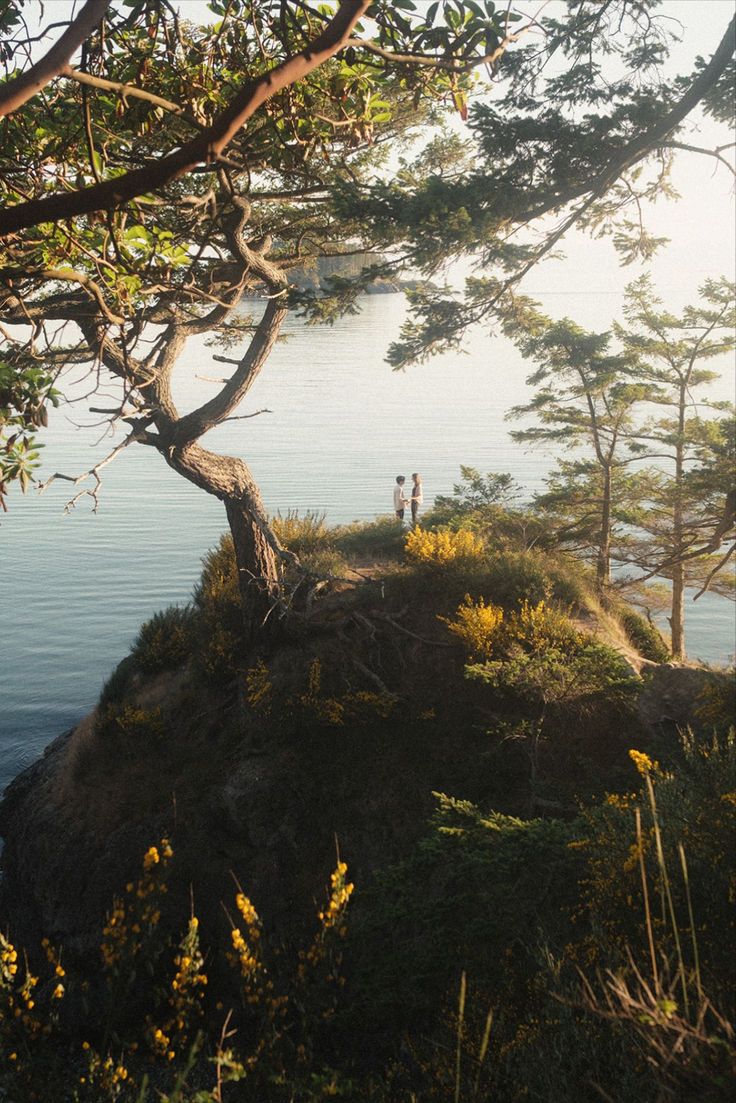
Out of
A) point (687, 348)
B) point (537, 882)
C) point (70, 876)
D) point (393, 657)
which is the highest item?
point (687, 348)

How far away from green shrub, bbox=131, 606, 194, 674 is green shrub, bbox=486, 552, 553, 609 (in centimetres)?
647

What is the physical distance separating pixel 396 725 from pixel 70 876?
19.5 feet

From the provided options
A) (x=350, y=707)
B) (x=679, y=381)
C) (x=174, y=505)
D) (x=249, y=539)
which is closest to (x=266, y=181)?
(x=249, y=539)

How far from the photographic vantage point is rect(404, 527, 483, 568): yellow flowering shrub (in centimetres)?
1466

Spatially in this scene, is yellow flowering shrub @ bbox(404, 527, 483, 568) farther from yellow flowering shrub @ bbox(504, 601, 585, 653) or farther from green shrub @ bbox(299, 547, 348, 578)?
yellow flowering shrub @ bbox(504, 601, 585, 653)

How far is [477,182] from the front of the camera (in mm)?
11266

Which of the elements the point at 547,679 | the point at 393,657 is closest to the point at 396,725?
the point at 393,657

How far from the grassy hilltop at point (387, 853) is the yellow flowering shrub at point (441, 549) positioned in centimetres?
6

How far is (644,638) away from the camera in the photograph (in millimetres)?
15719

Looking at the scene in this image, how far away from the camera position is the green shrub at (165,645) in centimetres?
1630

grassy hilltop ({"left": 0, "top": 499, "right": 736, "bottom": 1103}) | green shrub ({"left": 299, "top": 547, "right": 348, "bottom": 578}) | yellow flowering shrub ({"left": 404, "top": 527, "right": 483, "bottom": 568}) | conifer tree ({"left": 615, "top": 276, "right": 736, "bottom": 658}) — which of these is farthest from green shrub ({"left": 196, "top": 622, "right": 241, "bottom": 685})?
conifer tree ({"left": 615, "top": 276, "right": 736, "bottom": 658})

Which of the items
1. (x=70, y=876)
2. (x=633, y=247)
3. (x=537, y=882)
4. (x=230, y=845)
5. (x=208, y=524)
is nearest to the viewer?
(x=537, y=882)

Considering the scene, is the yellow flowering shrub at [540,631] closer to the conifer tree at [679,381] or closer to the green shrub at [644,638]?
the green shrub at [644,638]

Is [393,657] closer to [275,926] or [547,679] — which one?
[547,679]
